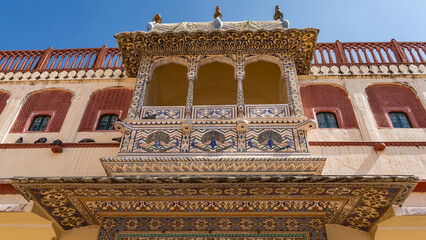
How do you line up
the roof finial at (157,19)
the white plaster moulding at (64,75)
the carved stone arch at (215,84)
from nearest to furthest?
the carved stone arch at (215,84), the roof finial at (157,19), the white plaster moulding at (64,75)

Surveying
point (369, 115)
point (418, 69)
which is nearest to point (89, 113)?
point (369, 115)

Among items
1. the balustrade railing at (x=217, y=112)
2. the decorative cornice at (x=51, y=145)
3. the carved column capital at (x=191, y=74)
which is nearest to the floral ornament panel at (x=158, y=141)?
the balustrade railing at (x=217, y=112)

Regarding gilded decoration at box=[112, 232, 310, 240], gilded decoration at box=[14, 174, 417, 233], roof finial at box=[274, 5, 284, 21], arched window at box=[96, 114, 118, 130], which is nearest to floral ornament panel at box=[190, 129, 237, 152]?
gilded decoration at box=[14, 174, 417, 233]

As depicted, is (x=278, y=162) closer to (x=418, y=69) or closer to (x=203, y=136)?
(x=203, y=136)

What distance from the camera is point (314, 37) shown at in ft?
25.3

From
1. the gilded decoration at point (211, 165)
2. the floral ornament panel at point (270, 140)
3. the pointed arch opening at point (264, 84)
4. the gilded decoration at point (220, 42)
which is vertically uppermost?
the pointed arch opening at point (264, 84)

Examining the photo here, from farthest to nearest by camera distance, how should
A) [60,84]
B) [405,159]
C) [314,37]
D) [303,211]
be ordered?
[60,84]
[314,37]
[405,159]
[303,211]

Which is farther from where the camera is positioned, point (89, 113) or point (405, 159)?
point (89, 113)

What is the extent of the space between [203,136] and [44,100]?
4.40 m

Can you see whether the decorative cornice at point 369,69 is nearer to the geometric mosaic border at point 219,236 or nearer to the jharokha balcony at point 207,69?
the jharokha balcony at point 207,69

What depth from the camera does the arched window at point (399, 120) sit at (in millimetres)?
Result: 7918

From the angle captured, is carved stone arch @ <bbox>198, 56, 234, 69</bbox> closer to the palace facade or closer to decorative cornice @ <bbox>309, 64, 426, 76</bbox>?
the palace facade

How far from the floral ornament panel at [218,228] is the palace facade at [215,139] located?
0.02 metres

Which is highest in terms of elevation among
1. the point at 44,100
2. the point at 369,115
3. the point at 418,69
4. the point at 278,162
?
the point at 418,69
